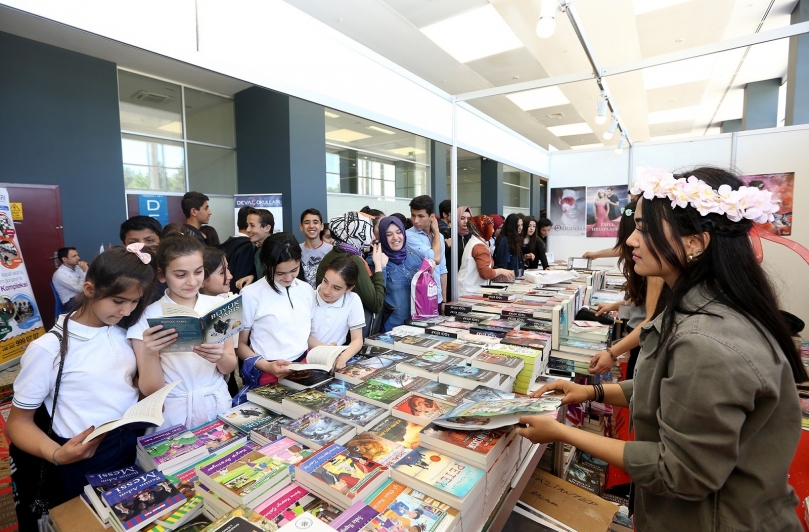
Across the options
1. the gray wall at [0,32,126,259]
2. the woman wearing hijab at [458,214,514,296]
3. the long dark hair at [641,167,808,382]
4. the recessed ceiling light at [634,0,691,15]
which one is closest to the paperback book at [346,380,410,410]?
the long dark hair at [641,167,808,382]

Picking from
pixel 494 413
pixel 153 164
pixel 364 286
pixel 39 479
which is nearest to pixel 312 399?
pixel 494 413

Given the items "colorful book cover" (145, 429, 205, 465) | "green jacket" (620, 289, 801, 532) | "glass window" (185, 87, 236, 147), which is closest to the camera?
"green jacket" (620, 289, 801, 532)

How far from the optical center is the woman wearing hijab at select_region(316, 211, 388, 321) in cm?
229

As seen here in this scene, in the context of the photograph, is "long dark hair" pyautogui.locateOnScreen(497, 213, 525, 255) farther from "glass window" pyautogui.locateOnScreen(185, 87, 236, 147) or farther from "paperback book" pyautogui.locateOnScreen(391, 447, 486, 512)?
"glass window" pyautogui.locateOnScreen(185, 87, 236, 147)

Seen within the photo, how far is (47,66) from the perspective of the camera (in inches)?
183

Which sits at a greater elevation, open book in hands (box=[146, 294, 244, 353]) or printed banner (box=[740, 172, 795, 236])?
printed banner (box=[740, 172, 795, 236])

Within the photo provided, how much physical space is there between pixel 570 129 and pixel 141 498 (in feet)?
39.6

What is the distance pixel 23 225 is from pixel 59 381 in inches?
184

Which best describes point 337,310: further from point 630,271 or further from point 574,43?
point 574,43

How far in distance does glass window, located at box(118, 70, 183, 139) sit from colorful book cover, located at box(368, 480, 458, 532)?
650 cm

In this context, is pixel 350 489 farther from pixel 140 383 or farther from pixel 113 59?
pixel 113 59

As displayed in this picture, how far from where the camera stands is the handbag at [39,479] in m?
1.15

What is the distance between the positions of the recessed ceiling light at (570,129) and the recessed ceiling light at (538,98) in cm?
224

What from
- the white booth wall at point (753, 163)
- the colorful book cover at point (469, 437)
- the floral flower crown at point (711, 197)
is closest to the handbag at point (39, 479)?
the colorful book cover at point (469, 437)
